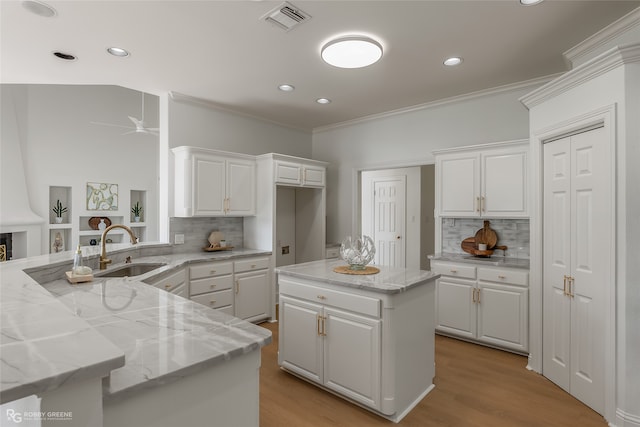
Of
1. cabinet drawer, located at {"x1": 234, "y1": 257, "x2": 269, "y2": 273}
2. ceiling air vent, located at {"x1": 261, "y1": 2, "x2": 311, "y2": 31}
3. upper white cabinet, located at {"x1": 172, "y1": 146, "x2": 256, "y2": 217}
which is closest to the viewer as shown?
ceiling air vent, located at {"x1": 261, "y1": 2, "x2": 311, "y2": 31}

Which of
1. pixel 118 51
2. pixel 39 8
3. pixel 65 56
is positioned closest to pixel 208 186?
pixel 118 51

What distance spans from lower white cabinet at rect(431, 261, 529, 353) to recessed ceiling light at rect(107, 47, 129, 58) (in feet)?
12.4

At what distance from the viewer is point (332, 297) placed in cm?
243

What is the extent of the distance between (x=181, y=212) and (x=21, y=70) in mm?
2044

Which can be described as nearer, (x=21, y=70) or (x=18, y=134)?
(x=21, y=70)

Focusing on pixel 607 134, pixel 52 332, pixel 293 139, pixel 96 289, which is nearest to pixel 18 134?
pixel 293 139

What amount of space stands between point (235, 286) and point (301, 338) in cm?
160

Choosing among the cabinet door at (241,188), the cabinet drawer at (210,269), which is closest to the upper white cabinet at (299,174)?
the cabinet door at (241,188)

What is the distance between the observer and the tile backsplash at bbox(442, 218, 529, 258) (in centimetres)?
369

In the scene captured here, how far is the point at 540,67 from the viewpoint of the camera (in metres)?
3.29

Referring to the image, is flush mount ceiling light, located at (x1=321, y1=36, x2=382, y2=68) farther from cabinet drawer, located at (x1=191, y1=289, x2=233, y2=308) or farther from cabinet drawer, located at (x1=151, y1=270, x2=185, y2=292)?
cabinet drawer, located at (x1=191, y1=289, x2=233, y2=308)

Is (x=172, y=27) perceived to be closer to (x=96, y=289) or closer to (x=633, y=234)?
(x=96, y=289)

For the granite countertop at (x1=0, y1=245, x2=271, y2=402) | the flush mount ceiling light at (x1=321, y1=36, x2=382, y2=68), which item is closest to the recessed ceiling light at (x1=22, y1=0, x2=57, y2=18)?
the granite countertop at (x1=0, y1=245, x2=271, y2=402)

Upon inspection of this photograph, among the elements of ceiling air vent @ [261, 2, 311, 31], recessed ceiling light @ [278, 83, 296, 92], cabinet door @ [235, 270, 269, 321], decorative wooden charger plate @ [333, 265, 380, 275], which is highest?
recessed ceiling light @ [278, 83, 296, 92]
